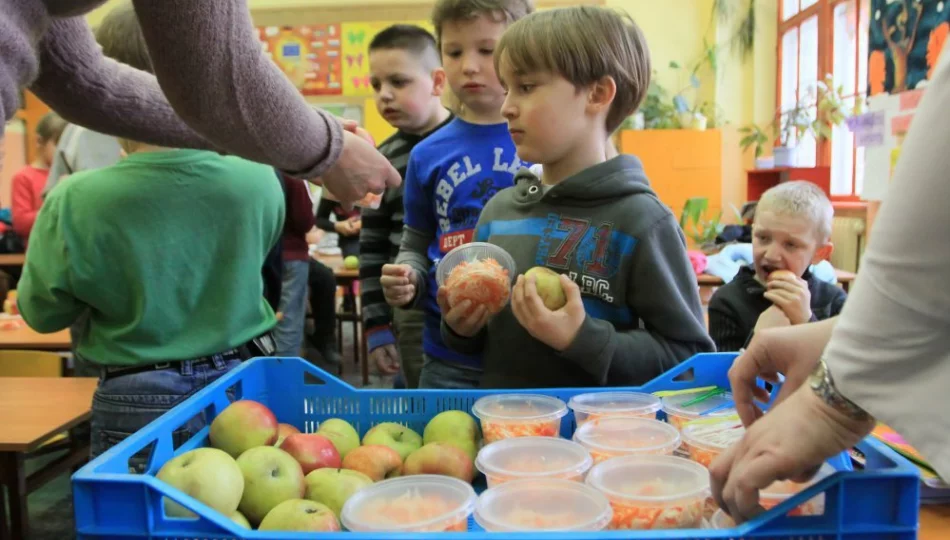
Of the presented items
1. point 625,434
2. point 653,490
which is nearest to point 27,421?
point 625,434

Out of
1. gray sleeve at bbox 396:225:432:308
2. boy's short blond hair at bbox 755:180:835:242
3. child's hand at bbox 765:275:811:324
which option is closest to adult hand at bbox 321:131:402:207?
gray sleeve at bbox 396:225:432:308

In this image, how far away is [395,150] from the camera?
2484 millimetres

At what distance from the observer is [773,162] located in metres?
6.32

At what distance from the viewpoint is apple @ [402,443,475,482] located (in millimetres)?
1044

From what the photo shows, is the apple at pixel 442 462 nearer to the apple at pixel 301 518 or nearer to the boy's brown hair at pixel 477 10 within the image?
the apple at pixel 301 518

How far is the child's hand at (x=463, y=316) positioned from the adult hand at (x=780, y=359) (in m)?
0.57

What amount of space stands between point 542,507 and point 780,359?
33cm

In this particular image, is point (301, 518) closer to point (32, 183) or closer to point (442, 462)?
point (442, 462)

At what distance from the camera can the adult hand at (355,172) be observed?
55.7 inches

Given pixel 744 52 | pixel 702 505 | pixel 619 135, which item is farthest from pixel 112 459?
pixel 744 52

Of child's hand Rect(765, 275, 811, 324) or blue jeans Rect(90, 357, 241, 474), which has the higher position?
child's hand Rect(765, 275, 811, 324)

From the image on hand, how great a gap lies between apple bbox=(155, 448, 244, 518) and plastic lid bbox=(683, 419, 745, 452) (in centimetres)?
61

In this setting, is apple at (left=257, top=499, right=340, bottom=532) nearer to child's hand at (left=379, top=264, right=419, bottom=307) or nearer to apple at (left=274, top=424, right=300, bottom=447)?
apple at (left=274, top=424, right=300, bottom=447)

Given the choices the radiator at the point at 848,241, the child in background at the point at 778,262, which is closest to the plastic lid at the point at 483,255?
the child in background at the point at 778,262
